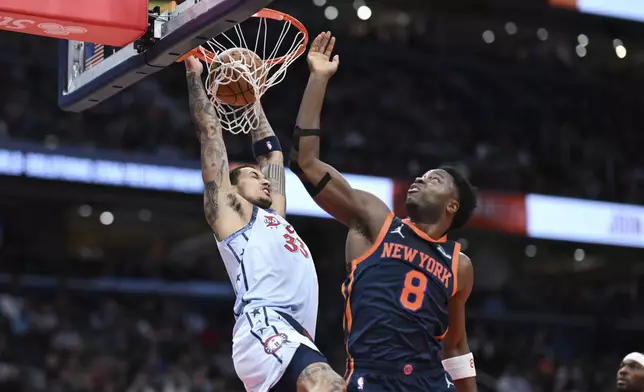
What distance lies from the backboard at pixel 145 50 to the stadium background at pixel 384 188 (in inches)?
273

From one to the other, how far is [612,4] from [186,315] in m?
8.18

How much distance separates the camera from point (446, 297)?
16.6 feet

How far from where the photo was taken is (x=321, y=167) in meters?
4.82

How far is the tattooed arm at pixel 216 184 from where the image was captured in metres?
4.90

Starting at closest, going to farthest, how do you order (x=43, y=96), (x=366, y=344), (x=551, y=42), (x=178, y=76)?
(x=366, y=344)
(x=43, y=96)
(x=178, y=76)
(x=551, y=42)

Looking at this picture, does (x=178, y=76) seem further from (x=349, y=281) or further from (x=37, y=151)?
(x=349, y=281)

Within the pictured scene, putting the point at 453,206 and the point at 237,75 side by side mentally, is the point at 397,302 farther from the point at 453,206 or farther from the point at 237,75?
the point at 237,75

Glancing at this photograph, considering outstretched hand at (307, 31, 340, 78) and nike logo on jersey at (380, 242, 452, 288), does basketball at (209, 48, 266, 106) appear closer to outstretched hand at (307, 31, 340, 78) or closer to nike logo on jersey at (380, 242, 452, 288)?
outstretched hand at (307, 31, 340, 78)

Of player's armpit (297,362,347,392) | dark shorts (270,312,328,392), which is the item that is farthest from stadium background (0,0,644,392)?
player's armpit (297,362,347,392)

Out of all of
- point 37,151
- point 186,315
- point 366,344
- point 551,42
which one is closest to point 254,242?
point 366,344

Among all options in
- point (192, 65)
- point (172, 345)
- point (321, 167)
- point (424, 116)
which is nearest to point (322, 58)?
point (321, 167)

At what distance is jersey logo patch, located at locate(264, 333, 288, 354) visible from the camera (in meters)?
4.52

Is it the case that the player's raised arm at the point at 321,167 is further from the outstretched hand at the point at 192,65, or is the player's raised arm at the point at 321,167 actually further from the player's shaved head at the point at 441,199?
the outstretched hand at the point at 192,65

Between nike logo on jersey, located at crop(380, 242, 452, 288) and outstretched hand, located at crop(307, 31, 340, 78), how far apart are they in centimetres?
88
